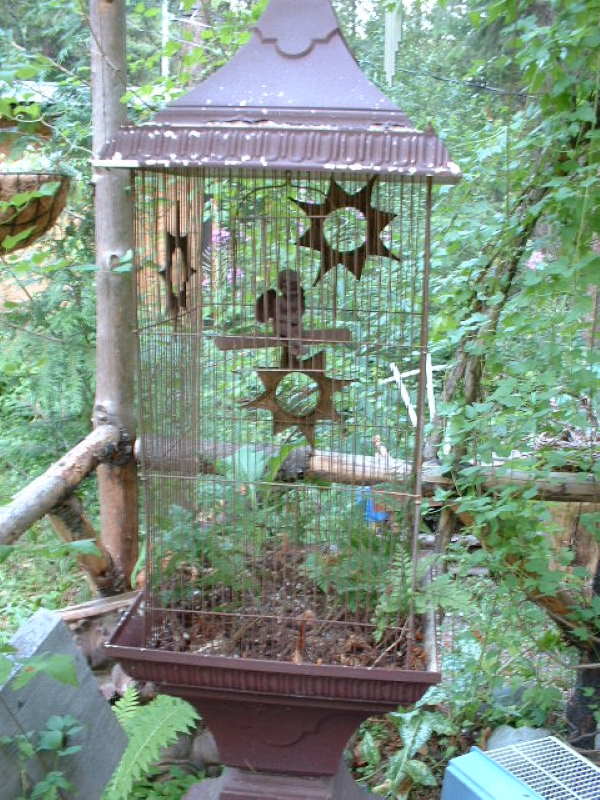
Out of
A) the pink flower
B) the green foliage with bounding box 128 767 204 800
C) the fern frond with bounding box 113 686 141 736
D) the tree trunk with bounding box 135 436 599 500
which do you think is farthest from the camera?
the pink flower

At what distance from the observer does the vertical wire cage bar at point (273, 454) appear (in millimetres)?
1959

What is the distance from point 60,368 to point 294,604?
172cm

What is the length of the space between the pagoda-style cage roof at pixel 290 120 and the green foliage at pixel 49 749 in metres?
1.20

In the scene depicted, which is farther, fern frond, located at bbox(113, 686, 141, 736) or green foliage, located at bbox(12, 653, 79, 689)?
fern frond, located at bbox(113, 686, 141, 736)

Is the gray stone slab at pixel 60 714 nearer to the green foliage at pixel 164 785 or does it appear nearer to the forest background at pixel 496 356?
the forest background at pixel 496 356

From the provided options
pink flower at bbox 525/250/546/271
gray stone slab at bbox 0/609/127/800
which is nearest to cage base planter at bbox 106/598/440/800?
gray stone slab at bbox 0/609/127/800

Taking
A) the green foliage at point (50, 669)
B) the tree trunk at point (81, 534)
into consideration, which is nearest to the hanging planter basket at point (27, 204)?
the tree trunk at point (81, 534)

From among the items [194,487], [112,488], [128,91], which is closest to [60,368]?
[112,488]

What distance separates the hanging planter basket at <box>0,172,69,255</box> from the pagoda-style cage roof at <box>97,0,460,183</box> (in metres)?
1.00

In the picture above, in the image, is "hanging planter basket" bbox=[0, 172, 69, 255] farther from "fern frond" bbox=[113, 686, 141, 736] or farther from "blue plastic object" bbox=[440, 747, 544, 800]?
"blue plastic object" bbox=[440, 747, 544, 800]

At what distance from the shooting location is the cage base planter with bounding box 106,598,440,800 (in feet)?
5.92

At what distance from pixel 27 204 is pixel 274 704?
188 centimetres

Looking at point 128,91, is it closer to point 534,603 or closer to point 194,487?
point 194,487

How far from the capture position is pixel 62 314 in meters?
3.40
